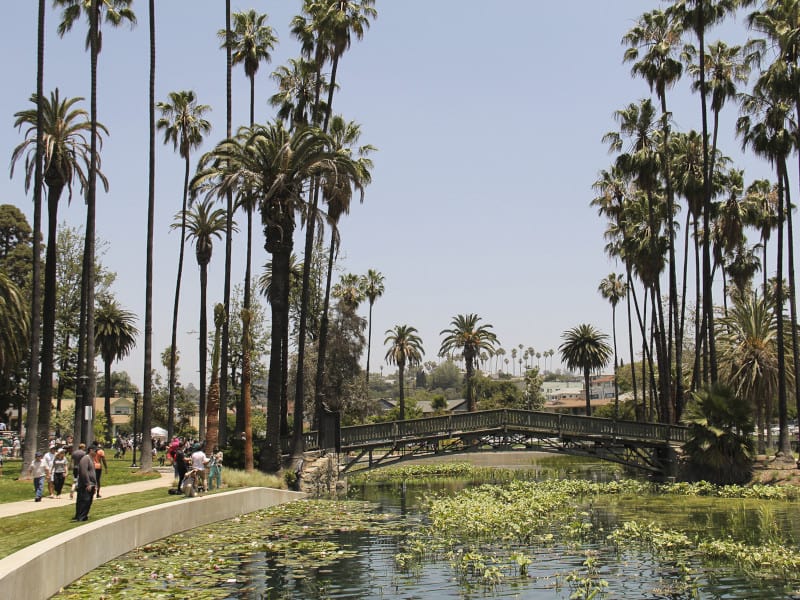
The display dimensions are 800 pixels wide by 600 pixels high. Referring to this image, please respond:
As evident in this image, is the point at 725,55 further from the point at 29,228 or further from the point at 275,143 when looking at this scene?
the point at 29,228

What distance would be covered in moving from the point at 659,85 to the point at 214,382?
103 ft

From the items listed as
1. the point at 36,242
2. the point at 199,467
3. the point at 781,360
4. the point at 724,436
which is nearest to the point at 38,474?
the point at 199,467

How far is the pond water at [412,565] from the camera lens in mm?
16125

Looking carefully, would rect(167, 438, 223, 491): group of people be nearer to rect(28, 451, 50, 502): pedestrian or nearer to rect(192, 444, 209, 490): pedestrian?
rect(192, 444, 209, 490): pedestrian

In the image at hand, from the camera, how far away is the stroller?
27.1m

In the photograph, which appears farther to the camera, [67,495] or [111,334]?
[111,334]

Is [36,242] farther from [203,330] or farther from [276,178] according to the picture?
[203,330]

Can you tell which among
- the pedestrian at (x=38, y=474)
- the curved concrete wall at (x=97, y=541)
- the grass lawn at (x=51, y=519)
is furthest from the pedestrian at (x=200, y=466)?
the pedestrian at (x=38, y=474)

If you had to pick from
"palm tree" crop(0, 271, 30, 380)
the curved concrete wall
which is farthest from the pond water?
"palm tree" crop(0, 271, 30, 380)

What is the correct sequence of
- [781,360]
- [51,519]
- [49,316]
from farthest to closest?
[781,360]
[49,316]
[51,519]

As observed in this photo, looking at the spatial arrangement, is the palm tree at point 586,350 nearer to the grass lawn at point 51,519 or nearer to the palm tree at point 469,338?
the palm tree at point 469,338

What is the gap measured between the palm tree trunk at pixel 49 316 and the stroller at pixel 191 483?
11.6 metres

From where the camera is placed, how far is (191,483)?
89.4 ft

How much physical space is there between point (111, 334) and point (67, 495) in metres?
53.1
